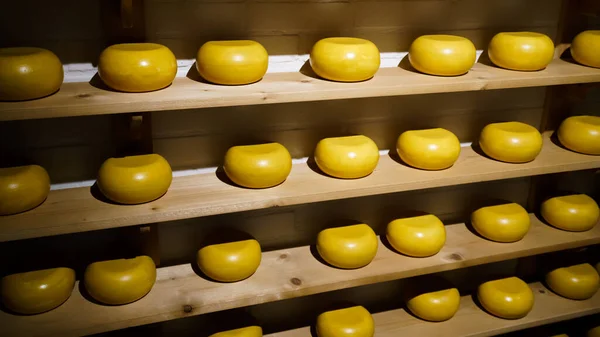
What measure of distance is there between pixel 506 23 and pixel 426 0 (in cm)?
34

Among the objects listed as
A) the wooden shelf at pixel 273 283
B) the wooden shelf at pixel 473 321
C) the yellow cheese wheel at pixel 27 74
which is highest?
the yellow cheese wheel at pixel 27 74

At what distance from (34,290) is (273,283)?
69 centimetres

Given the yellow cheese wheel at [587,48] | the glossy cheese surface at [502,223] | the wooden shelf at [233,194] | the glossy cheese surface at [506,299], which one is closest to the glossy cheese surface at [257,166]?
the wooden shelf at [233,194]

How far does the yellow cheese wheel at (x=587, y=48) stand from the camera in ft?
6.21

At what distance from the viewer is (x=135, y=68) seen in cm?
143

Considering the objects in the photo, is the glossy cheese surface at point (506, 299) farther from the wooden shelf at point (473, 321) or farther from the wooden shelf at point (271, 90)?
the wooden shelf at point (271, 90)

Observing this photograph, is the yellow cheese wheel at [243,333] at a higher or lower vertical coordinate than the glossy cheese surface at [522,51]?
lower

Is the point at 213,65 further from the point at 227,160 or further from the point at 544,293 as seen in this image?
the point at 544,293

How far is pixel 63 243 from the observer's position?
1791 millimetres

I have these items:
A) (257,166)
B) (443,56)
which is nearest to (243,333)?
(257,166)

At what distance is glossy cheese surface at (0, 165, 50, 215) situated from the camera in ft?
4.80

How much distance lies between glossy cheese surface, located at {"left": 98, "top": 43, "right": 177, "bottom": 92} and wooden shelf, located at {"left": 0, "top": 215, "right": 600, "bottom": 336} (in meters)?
0.65

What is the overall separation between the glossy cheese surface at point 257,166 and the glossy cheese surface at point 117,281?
0.39 m

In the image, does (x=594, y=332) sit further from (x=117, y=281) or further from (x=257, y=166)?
(x=117, y=281)
